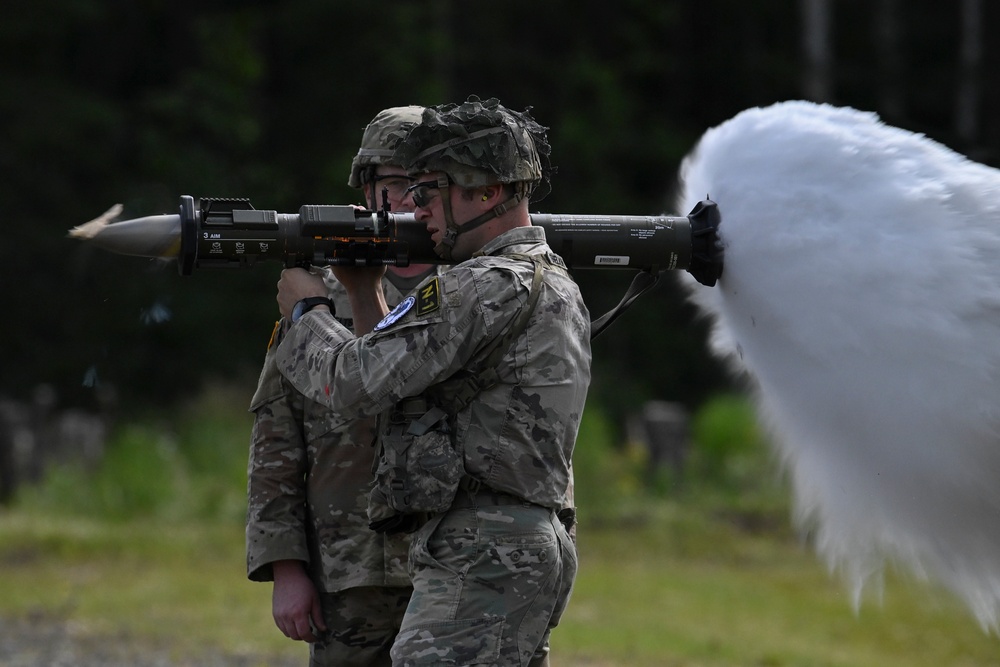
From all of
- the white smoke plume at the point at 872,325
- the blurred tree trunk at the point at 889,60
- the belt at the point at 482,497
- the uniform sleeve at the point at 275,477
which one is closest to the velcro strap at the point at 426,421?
the belt at the point at 482,497

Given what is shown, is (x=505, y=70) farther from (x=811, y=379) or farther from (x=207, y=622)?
(x=811, y=379)

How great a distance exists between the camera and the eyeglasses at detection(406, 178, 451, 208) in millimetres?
3705

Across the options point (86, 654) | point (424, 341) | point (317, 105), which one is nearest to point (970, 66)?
point (317, 105)

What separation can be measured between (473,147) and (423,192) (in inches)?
7.9

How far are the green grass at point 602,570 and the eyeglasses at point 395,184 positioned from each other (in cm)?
325

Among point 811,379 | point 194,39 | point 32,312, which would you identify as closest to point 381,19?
point 194,39

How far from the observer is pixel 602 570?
1101 cm

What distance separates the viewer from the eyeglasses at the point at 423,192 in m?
3.70

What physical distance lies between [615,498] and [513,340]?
31.9 ft

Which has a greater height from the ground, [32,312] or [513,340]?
[513,340]

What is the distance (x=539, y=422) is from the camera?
3.59 metres

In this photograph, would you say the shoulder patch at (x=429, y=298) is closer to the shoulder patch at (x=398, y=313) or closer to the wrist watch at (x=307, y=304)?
the shoulder patch at (x=398, y=313)

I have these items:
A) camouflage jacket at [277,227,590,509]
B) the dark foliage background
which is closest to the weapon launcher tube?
camouflage jacket at [277,227,590,509]

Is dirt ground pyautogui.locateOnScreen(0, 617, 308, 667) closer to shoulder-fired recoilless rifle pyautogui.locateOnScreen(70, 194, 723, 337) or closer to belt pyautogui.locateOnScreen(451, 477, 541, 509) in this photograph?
shoulder-fired recoilless rifle pyautogui.locateOnScreen(70, 194, 723, 337)
